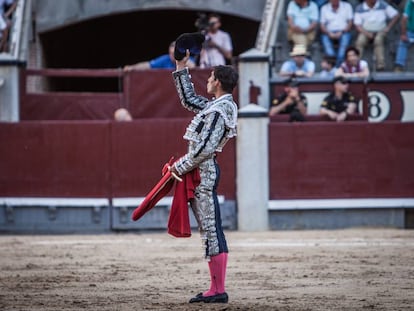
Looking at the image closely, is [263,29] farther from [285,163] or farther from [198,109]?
[198,109]

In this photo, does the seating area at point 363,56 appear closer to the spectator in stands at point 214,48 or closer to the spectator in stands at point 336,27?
the spectator in stands at point 336,27

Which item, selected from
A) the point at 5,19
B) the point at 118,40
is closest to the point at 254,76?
the point at 5,19

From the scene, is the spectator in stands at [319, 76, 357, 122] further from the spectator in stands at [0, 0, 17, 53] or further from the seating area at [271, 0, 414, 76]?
the spectator in stands at [0, 0, 17, 53]

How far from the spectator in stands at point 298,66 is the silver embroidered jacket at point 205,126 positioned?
689 centimetres

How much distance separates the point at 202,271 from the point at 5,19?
7.41 metres

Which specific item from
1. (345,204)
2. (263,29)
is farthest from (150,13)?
(345,204)

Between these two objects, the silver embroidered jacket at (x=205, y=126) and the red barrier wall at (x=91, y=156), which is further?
the red barrier wall at (x=91, y=156)

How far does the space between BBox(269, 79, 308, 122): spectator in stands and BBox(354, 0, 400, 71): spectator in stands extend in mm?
1400

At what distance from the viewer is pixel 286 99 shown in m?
13.9

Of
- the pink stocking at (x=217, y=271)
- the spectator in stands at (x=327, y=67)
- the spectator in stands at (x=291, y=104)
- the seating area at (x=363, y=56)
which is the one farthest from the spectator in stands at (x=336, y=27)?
the pink stocking at (x=217, y=271)

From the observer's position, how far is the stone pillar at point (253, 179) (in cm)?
1358

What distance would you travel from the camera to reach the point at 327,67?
1443 centimetres

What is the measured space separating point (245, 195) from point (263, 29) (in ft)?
9.95

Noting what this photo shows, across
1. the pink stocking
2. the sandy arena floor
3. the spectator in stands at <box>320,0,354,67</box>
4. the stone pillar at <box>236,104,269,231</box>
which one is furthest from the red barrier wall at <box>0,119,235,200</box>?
the pink stocking
